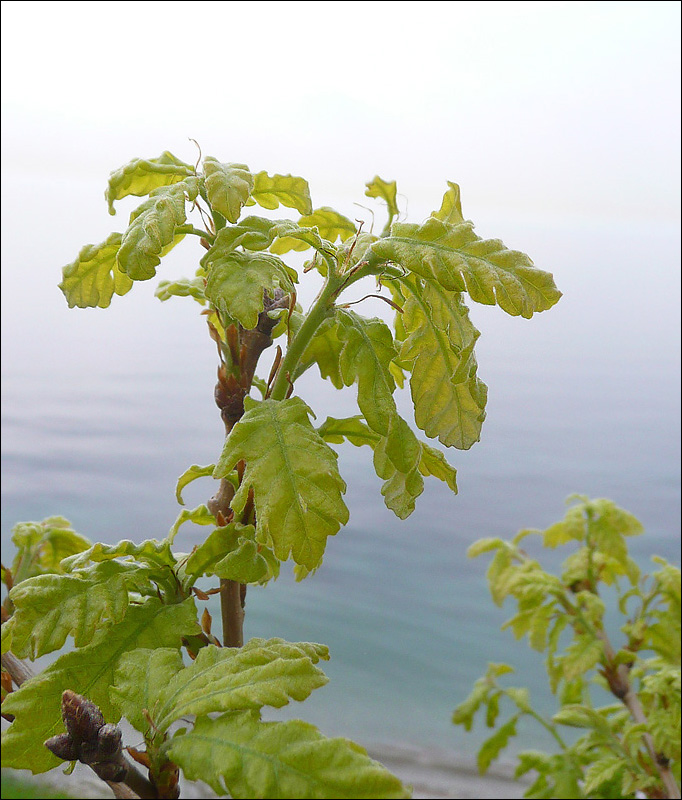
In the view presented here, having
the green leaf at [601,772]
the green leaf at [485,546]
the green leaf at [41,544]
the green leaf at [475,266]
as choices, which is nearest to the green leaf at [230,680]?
the green leaf at [475,266]

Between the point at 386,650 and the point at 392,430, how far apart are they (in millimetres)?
1737

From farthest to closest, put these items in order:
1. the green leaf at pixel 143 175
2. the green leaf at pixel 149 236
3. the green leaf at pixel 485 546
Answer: the green leaf at pixel 485 546 → the green leaf at pixel 143 175 → the green leaf at pixel 149 236

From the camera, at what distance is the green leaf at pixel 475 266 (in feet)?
1.48

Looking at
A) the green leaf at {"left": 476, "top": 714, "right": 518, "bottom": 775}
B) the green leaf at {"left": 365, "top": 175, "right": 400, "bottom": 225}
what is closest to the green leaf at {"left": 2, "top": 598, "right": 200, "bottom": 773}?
the green leaf at {"left": 365, "top": 175, "right": 400, "bottom": 225}

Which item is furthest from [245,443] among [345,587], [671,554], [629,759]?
[671,554]

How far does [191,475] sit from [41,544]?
38cm

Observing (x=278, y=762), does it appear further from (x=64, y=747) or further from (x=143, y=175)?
(x=143, y=175)

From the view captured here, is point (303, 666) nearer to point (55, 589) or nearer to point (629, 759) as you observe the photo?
point (55, 589)

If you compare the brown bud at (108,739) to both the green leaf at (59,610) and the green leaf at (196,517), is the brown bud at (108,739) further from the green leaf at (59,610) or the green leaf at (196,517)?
the green leaf at (196,517)

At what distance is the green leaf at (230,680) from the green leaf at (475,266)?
230mm

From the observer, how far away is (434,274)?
0.46 metres

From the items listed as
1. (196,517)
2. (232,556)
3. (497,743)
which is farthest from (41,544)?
(497,743)

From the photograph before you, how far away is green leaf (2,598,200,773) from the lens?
0.49 meters

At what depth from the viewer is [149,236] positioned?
0.47 m
